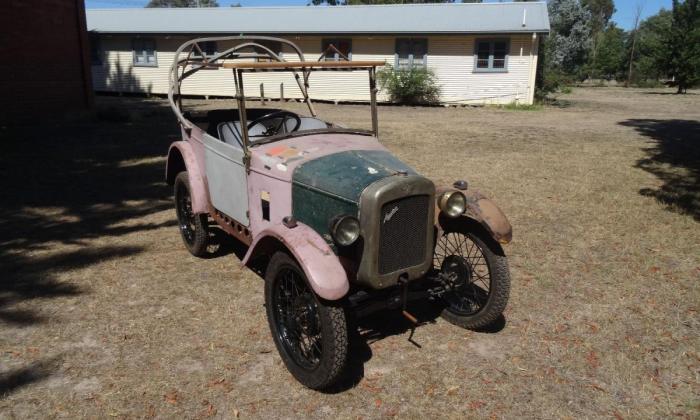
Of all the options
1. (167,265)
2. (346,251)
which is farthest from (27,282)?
(346,251)

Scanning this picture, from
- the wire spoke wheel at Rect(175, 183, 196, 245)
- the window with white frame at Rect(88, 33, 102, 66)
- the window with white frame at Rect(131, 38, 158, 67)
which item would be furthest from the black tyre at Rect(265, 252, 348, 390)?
the window with white frame at Rect(88, 33, 102, 66)

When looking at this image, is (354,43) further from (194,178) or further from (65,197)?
(194,178)

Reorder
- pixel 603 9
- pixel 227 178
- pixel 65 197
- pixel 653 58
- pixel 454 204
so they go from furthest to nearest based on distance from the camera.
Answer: pixel 603 9
pixel 653 58
pixel 65 197
pixel 227 178
pixel 454 204

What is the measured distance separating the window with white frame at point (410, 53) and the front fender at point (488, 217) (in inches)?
733

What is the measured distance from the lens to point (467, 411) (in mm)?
3117

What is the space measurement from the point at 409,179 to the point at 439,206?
48 centimetres

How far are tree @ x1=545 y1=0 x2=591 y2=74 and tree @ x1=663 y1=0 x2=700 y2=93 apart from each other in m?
9.29

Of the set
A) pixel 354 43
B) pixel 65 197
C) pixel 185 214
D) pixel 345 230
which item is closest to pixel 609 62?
pixel 354 43

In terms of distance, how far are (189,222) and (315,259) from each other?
118 inches

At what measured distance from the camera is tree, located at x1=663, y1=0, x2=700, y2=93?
30922mm

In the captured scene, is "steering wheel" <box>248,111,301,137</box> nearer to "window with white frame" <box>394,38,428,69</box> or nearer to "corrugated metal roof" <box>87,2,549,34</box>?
"corrugated metal roof" <box>87,2,549,34</box>

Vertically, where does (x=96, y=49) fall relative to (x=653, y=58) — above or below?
below

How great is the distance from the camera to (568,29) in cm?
4247

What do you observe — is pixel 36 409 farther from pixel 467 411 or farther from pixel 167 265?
pixel 467 411
